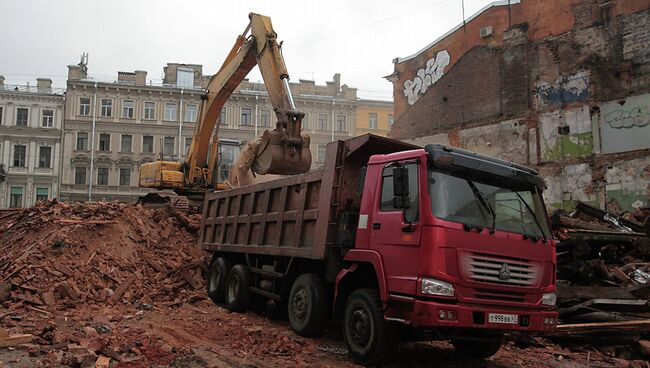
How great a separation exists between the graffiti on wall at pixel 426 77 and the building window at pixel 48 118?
120 ft

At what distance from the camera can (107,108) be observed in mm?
47500

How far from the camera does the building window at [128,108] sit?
47.7 meters

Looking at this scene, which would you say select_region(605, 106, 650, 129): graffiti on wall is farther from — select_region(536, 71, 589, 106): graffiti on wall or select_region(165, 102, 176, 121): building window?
select_region(165, 102, 176, 121): building window

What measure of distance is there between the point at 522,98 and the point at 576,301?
44.3 ft

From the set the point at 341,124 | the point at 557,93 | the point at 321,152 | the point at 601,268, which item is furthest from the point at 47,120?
the point at 601,268

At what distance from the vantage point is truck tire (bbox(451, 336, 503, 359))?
7.16 meters

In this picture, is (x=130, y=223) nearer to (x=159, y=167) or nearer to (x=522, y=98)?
(x=159, y=167)

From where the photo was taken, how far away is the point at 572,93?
19312mm

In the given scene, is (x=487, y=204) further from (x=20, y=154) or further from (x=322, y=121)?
(x=20, y=154)

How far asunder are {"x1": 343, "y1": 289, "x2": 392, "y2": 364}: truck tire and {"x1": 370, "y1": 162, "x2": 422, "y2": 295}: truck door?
0.37 metres

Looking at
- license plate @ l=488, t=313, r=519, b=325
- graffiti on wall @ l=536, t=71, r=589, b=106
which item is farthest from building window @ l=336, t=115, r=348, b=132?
license plate @ l=488, t=313, r=519, b=325

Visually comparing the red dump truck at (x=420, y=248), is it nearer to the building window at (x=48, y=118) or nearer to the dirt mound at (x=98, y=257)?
the dirt mound at (x=98, y=257)

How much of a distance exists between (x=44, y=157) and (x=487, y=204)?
49.9m

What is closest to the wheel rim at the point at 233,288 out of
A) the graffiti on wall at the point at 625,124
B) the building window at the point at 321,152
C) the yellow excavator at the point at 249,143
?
the yellow excavator at the point at 249,143
